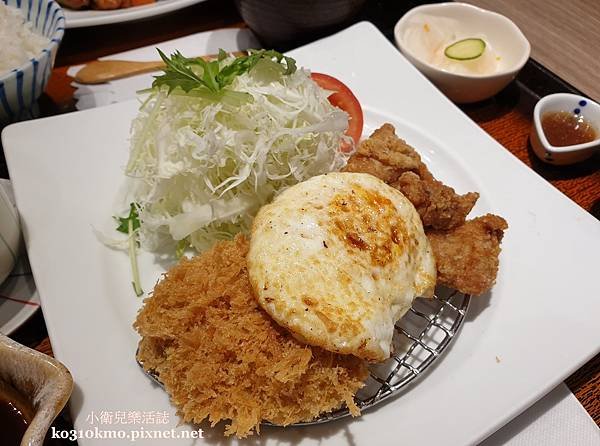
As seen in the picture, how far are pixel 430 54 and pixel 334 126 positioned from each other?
1681 mm

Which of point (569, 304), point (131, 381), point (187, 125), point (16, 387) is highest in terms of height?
point (187, 125)

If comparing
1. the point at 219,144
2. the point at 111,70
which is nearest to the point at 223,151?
the point at 219,144

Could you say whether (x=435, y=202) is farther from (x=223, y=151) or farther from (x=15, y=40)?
(x=15, y=40)

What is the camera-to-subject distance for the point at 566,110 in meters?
3.42

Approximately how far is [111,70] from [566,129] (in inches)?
127

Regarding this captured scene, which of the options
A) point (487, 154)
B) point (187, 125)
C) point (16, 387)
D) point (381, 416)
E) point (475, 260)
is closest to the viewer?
point (16, 387)

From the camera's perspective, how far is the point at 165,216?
8.84ft

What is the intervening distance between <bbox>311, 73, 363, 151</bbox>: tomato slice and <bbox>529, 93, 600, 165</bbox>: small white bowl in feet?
3.80

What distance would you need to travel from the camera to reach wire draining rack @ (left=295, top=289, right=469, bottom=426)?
210cm

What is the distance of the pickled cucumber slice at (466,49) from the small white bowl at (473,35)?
7.7 inches

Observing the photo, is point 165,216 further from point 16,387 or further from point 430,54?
point 430,54

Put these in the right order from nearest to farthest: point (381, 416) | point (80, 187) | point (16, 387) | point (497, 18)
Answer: point (16, 387) < point (381, 416) < point (80, 187) < point (497, 18)

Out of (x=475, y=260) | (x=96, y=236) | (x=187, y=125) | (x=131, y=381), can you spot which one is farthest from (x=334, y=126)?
(x=131, y=381)

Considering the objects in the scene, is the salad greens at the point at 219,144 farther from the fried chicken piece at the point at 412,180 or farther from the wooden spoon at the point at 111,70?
the wooden spoon at the point at 111,70
